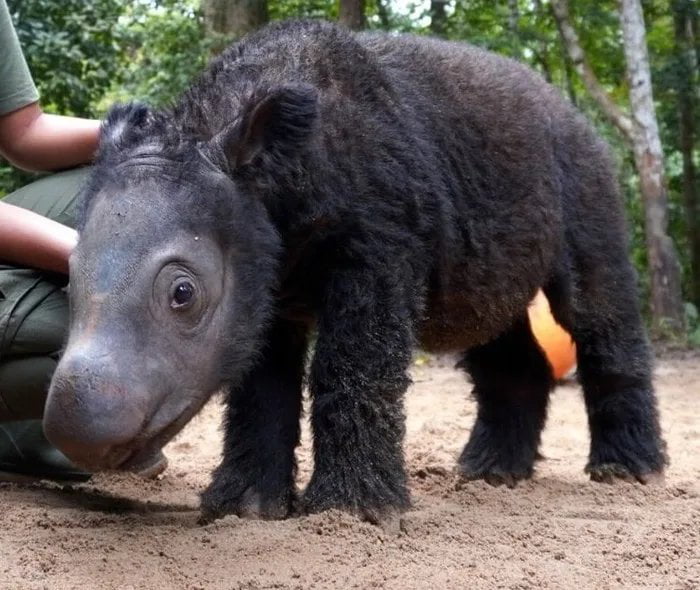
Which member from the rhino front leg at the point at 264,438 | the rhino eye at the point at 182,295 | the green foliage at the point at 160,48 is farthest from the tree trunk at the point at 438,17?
the rhino eye at the point at 182,295

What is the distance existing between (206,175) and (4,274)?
139 centimetres

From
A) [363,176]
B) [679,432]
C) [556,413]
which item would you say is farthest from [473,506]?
[556,413]

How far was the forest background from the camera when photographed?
12.3 m

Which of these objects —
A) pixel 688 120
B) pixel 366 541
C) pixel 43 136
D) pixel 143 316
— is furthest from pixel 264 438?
pixel 688 120

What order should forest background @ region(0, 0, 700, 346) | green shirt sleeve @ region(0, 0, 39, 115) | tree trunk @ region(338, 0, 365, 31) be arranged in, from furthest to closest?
tree trunk @ region(338, 0, 365, 31)
forest background @ region(0, 0, 700, 346)
green shirt sleeve @ region(0, 0, 39, 115)

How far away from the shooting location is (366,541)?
12.4ft

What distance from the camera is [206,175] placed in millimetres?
3873

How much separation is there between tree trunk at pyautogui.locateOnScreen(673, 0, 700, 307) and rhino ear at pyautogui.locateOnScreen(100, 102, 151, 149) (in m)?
13.3

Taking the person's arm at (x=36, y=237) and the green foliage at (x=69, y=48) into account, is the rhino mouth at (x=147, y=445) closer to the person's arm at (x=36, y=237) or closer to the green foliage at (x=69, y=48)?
the person's arm at (x=36, y=237)

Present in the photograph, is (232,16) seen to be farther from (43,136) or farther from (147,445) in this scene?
(147,445)

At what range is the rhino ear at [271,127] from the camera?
395 cm

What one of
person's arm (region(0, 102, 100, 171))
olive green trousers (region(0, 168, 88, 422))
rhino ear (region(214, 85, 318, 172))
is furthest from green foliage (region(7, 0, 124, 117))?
rhino ear (region(214, 85, 318, 172))

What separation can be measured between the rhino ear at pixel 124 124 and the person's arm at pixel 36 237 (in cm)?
52

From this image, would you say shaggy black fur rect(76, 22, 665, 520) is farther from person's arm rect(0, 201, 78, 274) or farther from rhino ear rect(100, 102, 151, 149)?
person's arm rect(0, 201, 78, 274)
